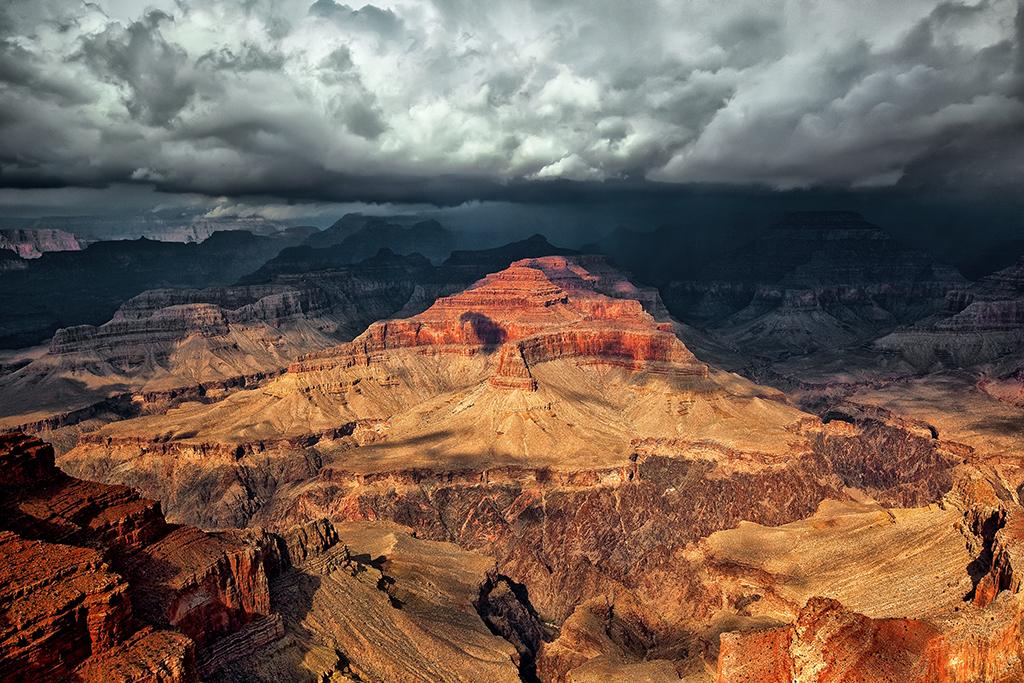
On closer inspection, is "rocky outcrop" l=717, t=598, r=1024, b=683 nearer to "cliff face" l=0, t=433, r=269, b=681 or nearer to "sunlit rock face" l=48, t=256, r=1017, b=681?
"sunlit rock face" l=48, t=256, r=1017, b=681

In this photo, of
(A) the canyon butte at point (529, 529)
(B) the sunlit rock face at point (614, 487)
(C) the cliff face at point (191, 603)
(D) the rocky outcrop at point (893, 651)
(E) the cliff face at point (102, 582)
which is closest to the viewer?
(E) the cliff face at point (102, 582)

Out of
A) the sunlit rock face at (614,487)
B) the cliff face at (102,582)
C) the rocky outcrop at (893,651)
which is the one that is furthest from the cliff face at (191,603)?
the rocky outcrop at (893,651)

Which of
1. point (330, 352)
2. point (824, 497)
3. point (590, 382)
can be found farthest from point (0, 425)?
point (824, 497)

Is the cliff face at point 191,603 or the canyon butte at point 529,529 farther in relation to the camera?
the canyon butte at point 529,529

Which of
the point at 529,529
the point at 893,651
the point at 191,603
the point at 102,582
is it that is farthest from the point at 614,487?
the point at 102,582

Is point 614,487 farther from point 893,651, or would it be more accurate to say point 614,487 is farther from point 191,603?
point 191,603

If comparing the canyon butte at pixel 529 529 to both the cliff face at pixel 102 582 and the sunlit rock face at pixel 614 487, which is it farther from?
the sunlit rock face at pixel 614 487

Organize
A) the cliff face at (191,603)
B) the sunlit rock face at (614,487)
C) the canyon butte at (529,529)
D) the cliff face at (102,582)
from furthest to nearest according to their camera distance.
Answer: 1. the sunlit rock face at (614,487)
2. the canyon butte at (529,529)
3. the cliff face at (191,603)
4. the cliff face at (102,582)

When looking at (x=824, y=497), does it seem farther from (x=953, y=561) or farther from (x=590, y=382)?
(x=590, y=382)

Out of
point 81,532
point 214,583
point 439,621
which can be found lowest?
point 439,621
